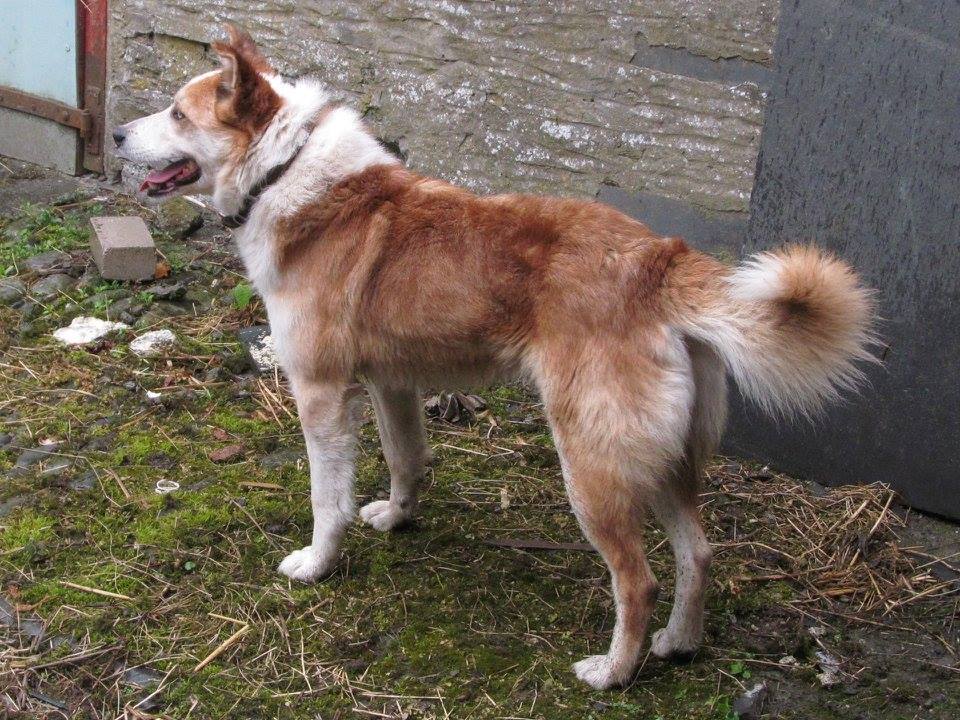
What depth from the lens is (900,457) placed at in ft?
12.9

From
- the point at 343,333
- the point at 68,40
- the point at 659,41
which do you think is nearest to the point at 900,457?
the point at 659,41

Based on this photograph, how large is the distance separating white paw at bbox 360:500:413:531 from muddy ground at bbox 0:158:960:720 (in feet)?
0.17

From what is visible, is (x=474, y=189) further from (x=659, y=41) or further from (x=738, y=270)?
(x=738, y=270)

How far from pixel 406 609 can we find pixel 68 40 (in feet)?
15.4

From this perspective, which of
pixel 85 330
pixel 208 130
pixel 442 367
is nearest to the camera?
pixel 442 367

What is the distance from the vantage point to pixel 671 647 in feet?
10.1

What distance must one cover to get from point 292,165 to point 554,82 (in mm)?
1674

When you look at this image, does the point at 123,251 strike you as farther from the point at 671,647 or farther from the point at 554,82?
the point at 671,647

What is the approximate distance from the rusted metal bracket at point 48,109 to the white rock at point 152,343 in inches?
85.9

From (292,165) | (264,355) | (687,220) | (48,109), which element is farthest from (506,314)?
(48,109)

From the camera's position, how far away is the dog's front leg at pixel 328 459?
3.25 m

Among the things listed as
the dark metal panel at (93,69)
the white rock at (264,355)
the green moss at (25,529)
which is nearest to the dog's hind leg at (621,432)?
the green moss at (25,529)

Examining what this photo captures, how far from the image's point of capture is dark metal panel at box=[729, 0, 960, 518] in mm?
3553

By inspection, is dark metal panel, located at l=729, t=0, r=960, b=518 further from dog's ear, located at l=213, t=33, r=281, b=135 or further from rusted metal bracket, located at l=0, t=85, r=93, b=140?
rusted metal bracket, located at l=0, t=85, r=93, b=140
